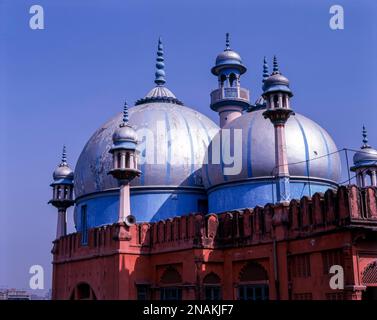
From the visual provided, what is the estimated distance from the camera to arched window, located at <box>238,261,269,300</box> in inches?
766

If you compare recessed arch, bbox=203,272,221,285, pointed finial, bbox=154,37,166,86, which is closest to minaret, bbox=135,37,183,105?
pointed finial, bbox=154,37,166,86

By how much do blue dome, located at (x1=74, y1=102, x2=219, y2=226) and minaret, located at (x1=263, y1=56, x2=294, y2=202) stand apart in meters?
6.93

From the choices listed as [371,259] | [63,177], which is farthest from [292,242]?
[63,177]

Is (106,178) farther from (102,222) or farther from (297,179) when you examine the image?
(297,179)

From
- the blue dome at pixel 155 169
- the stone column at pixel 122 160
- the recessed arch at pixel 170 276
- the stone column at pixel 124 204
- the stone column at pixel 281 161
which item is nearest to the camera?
the stone column at pixel 281 161

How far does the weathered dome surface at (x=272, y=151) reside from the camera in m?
23.2

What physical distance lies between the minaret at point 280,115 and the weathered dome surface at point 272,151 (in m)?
2.18

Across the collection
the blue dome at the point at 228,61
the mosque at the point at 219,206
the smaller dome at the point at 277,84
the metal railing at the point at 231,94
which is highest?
the blue dome at the point at 228,61

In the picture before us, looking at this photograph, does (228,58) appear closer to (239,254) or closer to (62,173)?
(62,173)

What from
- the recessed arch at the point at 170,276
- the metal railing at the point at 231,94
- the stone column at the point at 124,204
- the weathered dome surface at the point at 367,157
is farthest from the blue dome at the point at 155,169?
the weathered dome surface at the point at 367,157

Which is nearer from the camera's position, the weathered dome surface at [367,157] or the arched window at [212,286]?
the arched window at [212,286]

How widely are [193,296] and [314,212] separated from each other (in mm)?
5938

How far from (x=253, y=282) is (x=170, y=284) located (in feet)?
13.0

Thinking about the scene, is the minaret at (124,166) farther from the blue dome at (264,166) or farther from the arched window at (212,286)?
Result: the arched window at (212,286)
